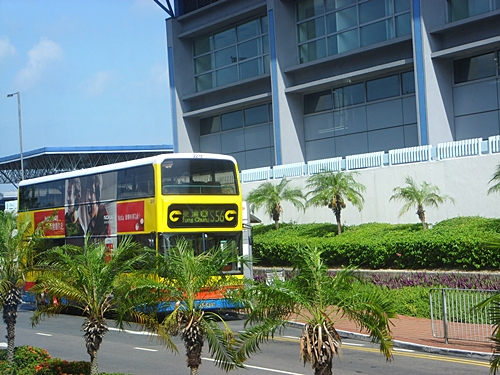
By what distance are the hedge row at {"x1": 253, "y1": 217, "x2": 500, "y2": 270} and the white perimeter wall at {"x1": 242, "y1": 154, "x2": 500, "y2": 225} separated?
78 cm

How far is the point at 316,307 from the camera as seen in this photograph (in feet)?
29.5

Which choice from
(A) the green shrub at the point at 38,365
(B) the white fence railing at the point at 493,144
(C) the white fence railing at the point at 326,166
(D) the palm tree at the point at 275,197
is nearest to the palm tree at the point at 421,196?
(B) the white fence railing at the point at 493,144

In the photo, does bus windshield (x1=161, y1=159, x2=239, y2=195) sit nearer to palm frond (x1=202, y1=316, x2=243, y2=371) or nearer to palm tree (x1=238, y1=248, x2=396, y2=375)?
palm frond (x1=202, y1=316, x2=243, y2=371)

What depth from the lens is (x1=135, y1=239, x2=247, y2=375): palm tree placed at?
9938 millimetres

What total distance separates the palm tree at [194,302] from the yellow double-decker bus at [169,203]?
9.28m

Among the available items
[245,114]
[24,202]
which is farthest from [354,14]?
[24,202]

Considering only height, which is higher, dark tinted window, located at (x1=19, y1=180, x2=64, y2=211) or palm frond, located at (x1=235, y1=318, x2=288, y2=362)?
dark tinted window, located at (x1=19, y1=180, x2=64, y2=211)

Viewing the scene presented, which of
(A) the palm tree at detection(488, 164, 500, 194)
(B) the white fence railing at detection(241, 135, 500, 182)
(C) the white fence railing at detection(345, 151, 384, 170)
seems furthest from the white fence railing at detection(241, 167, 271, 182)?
(A) the palm tree at detection(488, 164, 500, 194)

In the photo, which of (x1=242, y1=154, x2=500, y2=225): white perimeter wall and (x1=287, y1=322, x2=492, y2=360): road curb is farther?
(x1=242, y1=154, x2=500, y2=225): white perimeter wall

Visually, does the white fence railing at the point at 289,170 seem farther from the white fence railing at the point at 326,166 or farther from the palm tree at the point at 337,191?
the palm tree at the point at 337,191

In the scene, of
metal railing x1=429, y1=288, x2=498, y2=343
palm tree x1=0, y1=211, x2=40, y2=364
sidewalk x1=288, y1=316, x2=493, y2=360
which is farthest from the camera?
metal railing x1=429, y1=288, x2=498, y2=343

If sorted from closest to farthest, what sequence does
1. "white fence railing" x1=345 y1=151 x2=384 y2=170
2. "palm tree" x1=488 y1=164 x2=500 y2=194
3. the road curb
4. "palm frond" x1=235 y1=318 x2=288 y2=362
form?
"palm frond" x1=235 y1=318 x2=288 y2=362
the road curb
"palm tree" x1=488 y1=164 x2=500 y2=194
"white fence railing" x1=345 y1=151 x2=384 y2=170

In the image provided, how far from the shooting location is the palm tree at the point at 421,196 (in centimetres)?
2712

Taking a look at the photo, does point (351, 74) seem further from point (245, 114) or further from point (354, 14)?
point (245, 114)
